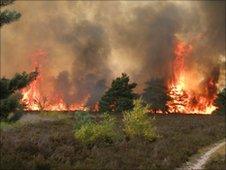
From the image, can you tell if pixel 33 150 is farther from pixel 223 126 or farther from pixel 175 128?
pixel 223 126

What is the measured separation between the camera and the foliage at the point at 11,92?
2020 centimetres

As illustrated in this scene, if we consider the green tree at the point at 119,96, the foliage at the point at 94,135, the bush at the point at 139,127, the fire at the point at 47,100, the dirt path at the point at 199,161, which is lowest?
the dirt path at the point at 199,161

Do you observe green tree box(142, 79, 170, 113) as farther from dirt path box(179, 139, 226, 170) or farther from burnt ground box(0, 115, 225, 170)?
dirt path box(179, 139, 226, 170)

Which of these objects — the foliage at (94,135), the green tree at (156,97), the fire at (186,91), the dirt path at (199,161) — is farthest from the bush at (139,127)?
the fire at (186,91)

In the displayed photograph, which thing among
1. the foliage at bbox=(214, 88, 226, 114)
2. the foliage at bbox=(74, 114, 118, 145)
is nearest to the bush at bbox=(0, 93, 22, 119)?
the foliage at bbox=(74, 114, 118, 145)

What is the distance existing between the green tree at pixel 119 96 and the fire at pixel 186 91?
18.7 metres

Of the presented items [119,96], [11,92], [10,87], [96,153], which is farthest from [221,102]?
[10,87]

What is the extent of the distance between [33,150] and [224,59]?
92.6m

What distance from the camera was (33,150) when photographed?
30.9m

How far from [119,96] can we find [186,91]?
45.0m

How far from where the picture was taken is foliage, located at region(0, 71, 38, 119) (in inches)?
795

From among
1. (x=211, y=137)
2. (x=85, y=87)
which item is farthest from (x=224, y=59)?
(x=211, y=137)

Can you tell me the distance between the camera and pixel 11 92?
20953mm

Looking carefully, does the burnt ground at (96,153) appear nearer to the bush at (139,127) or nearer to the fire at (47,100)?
the bush at (139,127)
